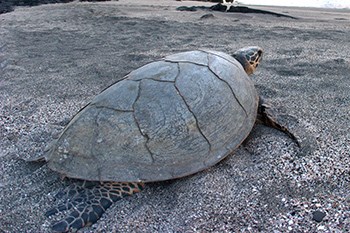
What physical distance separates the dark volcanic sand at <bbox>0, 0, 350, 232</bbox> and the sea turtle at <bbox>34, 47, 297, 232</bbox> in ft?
0.36

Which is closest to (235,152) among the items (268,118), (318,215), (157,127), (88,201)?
(268,118)

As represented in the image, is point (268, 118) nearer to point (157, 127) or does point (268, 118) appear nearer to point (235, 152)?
point (235, 152)

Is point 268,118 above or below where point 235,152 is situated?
above

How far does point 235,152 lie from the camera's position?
7.95ft

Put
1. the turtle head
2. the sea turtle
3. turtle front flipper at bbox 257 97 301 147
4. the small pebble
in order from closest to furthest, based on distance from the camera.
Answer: the small pebble, the sea turtle, turtle front flipper at bbox 257 97 301 147, the turtle head

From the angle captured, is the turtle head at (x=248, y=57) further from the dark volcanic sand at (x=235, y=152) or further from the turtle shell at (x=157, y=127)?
the turtle shell at (x=157, y=127)

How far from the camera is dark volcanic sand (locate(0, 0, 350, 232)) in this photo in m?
1.92

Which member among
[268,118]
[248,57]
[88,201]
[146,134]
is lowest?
[88,201]

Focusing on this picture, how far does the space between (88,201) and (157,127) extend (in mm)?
549

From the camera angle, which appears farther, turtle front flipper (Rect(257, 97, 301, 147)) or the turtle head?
the turtle head

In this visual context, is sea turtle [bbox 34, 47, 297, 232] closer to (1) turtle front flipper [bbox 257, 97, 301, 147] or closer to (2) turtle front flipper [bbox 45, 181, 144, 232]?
(2) turtle front flipper [bbox 45, 181, 144, 232]

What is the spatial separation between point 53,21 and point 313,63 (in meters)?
5.02

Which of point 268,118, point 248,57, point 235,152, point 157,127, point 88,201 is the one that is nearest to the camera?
point 88,201

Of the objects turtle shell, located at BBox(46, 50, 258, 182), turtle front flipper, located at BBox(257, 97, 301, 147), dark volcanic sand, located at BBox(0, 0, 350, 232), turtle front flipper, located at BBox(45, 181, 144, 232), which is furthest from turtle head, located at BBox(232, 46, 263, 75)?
turtle front flipper, located at BBox(45, 181, 144, 232)
